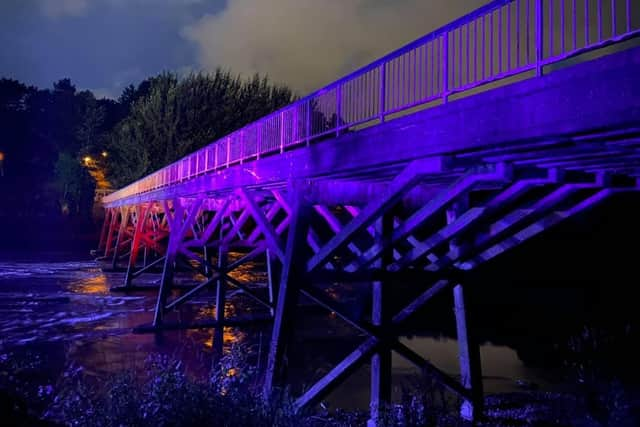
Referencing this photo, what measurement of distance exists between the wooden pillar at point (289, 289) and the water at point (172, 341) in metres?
2.11

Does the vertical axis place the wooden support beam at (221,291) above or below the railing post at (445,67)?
below

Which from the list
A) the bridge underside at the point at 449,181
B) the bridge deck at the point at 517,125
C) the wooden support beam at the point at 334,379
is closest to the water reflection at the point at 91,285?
the bridge underside at the point at 449,181

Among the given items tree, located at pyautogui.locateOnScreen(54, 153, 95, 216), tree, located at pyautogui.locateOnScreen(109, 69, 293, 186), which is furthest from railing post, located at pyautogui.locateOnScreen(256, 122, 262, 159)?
tree, located at pyautogui.locateOnScreen(54, 153, 95, 216)

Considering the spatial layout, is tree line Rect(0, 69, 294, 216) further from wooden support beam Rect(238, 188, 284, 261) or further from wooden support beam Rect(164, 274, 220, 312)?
wooden support beam Rect(238, 188, 284, 261)

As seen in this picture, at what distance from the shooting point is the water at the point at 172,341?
8.71 meters

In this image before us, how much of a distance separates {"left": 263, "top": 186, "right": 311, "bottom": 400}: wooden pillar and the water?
211 cm

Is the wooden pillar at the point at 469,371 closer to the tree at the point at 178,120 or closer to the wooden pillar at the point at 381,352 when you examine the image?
the wooden pillar at the point at 381,352

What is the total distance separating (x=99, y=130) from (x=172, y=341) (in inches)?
2211

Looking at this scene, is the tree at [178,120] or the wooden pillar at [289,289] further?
the tree at [178,120]

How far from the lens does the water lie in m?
8.71

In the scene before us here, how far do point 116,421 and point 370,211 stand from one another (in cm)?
272

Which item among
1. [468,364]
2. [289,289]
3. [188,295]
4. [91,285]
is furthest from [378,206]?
[91,285]

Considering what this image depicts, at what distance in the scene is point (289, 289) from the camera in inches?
223

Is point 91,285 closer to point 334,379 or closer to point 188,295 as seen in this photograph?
point 188,295
